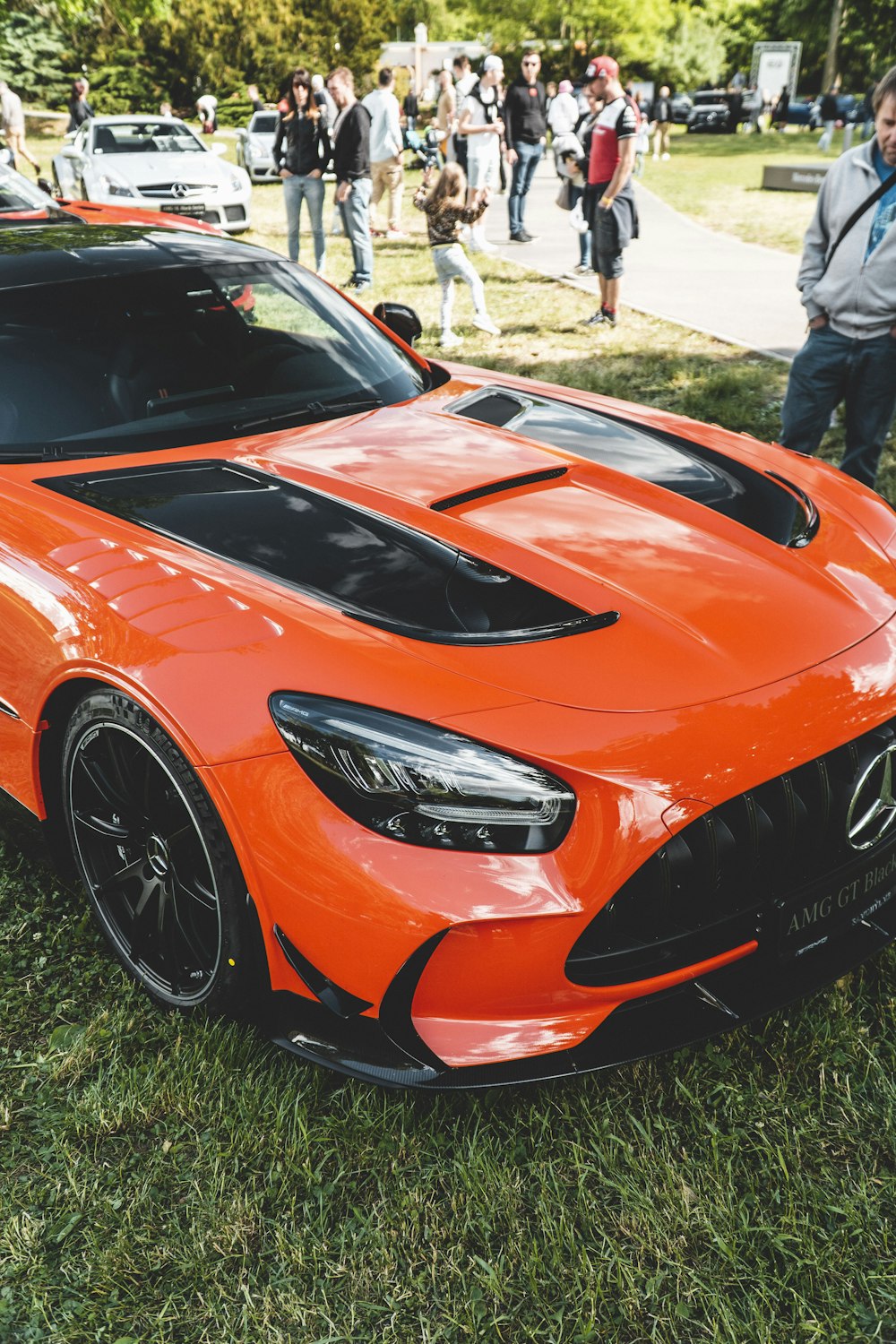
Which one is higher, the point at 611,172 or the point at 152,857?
the point at 611,172

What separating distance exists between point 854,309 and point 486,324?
479 cm

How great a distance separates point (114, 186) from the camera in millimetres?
13688

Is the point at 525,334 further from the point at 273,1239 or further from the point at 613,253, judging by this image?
the point at 273,1239

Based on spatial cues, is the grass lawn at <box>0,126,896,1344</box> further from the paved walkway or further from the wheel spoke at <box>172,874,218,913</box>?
the paved walkway

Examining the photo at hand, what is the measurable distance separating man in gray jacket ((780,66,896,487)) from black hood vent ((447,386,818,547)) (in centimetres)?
159

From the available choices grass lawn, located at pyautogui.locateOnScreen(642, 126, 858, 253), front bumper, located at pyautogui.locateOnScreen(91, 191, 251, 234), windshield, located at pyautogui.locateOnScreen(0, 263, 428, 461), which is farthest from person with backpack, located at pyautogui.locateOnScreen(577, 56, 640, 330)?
front bumper, located at pyautogui.locateOnScreen(91, 191, 251, 234)

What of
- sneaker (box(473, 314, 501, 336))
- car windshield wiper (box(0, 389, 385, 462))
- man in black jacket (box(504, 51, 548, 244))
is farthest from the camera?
man in black jacket (box(504, 51, 548, 244))

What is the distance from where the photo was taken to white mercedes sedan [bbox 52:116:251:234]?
1377 centimetres

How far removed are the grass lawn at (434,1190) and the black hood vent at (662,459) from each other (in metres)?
→ 1.14

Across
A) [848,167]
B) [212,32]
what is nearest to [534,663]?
[848,167]

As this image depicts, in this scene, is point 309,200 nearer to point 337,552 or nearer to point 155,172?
point 155,172

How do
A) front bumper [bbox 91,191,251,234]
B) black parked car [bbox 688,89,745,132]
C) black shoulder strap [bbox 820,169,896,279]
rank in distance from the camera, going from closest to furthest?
black shoulder strap [bbox 820,169,896,279], front bumper [bbox 91,191,251,234], black parked car [bbox 688,89,745,132]

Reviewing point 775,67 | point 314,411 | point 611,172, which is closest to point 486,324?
point 611,172

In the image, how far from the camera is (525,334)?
8875 mm
